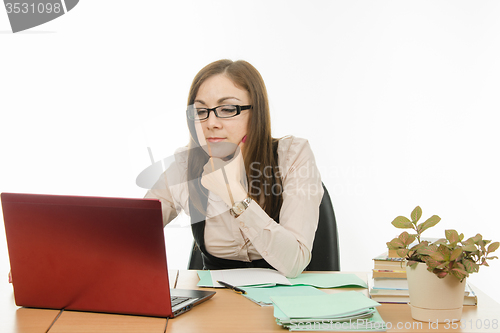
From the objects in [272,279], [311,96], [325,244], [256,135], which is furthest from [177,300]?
[311,96]

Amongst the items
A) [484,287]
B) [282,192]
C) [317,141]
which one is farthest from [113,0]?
[484,287]

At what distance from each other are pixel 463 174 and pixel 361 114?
71 cm

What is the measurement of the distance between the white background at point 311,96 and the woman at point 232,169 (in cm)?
75

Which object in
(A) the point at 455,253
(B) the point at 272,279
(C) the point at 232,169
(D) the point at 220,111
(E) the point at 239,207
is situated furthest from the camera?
(D) the point at 220,111

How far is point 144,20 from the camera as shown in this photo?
276 cm

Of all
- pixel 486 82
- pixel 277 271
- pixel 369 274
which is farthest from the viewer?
pixel 486 82

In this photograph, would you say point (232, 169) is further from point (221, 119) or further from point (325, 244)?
point (325, 244)

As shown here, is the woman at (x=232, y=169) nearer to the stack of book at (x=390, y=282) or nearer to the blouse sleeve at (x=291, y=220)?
the blouse sleeve at (x=291, y=220)

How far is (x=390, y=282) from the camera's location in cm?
103

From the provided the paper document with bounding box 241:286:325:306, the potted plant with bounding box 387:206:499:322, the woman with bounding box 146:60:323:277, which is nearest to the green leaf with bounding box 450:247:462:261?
the potted plant with bounding box 387:206:499:322

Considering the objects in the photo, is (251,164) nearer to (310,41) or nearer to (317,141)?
(317,141)

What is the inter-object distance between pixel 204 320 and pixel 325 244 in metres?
0.83

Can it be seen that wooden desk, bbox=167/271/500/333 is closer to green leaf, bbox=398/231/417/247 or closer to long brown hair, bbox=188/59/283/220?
green leaf, bbox=398/231/417/247

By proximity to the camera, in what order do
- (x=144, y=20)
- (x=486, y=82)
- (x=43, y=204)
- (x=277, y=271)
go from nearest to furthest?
(x=43, y=204) < (x=277, y=271) < (x=486, y=82) < (x=144, y=20)
